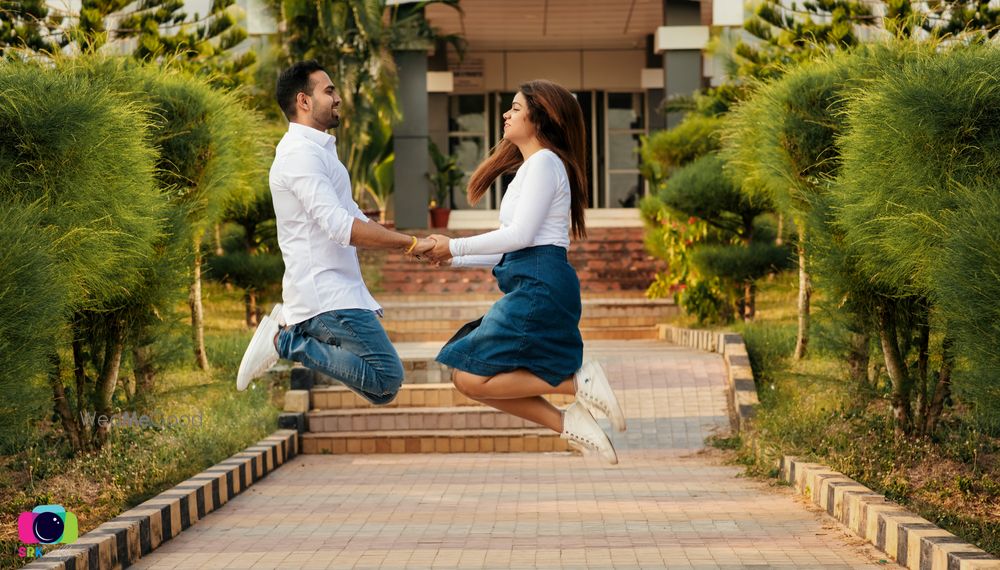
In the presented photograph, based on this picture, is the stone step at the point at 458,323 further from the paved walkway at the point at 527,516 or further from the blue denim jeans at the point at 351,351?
the blue denim jeans at the point at 351,351

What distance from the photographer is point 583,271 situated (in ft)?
66.9

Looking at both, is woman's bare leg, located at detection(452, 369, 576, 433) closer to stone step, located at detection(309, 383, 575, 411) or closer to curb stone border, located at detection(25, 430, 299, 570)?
curb stone border, located at detection(25, 430, 299, 570)

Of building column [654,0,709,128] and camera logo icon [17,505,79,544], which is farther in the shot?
building column [654,0,709,128]

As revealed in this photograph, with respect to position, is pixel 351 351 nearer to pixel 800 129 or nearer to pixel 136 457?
pixel 136 457

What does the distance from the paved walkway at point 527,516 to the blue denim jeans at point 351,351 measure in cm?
153

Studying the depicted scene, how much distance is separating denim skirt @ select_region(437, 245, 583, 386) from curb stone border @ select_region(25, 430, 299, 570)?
6.84 feet

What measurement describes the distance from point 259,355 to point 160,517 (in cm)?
226

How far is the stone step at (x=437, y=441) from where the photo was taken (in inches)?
423

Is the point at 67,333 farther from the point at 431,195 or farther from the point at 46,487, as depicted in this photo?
the point at 431,195

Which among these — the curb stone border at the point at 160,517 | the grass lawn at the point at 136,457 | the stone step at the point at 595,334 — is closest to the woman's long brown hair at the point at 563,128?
the curb stone border at the point at 160,517

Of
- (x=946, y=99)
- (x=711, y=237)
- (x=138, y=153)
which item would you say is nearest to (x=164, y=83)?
(x=138, y=153)

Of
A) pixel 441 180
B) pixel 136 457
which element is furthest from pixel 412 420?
pixel 441 180

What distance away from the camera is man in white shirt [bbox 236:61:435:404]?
466 centimetres

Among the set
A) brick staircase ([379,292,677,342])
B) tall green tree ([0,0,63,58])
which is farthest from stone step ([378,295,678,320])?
tall green tree ([0,0,63,58])
